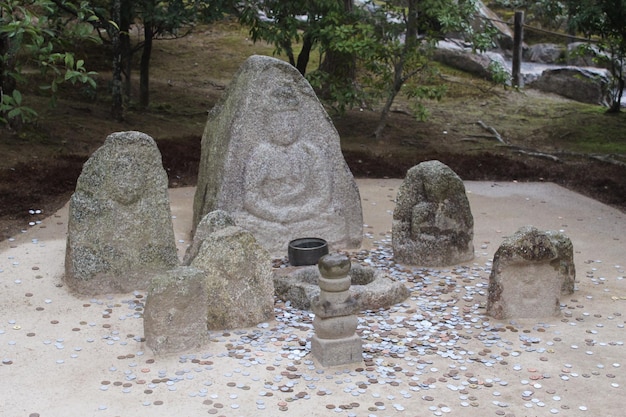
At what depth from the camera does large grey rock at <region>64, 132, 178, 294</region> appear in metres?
8.30

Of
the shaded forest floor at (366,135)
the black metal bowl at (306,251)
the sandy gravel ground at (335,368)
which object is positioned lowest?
the sandy gravel ground at (335,368)

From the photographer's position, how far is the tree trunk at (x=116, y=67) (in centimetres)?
1429

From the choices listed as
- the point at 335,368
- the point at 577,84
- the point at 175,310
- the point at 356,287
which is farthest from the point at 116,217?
the point at 577,84

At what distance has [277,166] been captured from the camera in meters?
9.66

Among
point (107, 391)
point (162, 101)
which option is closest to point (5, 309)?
point (107, 391)

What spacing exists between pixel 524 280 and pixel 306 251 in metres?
2.39

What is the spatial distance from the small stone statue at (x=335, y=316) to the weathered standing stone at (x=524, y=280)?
1.62 meters

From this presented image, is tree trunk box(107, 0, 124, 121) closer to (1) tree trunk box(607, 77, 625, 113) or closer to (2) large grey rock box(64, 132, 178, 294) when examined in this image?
(2) large grey rock box(64, 132, 178, 294)

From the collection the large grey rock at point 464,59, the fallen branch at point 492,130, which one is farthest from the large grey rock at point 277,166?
the large grey rock at point 464,59

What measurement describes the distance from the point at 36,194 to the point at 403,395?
6761mm

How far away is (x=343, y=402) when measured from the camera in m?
6.23

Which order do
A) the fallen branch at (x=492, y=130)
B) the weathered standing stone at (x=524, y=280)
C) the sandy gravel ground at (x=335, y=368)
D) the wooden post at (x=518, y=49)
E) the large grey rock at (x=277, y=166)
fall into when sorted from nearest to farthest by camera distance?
the sandy gravel ground at (x=335, y=368) < the weathered standing stone at (x=524, y=280) < the large grey rock at (x=277, y=166) < the fallen branch at (x=492, y=130) < the wooden post at (x=518, y=49)

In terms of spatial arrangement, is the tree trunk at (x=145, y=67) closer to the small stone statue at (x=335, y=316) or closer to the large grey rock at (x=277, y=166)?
the large grey rock at (x=277, y=166)

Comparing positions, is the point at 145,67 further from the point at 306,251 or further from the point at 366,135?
the point at 306,251
